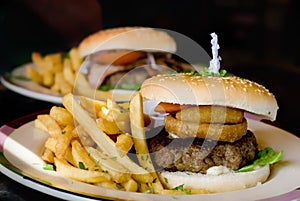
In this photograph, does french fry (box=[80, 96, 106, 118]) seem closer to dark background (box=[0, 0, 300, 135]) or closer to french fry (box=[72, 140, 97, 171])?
french fry (box=[72, 140, 97, 171])

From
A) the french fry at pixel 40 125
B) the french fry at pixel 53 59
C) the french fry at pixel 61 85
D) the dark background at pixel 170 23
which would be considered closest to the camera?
the french fry at pixel 40 125

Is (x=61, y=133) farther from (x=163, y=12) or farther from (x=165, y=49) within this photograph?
(x=163, y=12)

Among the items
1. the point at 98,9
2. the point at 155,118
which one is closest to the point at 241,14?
the point at 98,9

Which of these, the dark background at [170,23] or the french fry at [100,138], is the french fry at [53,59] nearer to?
the dark background at [170,23]

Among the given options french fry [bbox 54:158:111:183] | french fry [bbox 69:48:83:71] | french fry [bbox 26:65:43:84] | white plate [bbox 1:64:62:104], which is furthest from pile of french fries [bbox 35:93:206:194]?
french fry [bbox 69:48:83:71]

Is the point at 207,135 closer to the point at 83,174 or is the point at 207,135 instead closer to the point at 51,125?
the point at 83,174

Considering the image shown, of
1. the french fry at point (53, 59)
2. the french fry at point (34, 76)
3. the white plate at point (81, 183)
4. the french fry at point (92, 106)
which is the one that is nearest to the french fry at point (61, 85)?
the french fry at point (34, 76)
